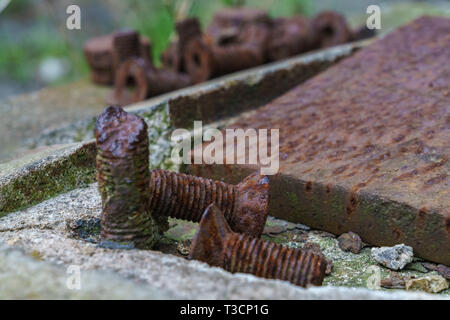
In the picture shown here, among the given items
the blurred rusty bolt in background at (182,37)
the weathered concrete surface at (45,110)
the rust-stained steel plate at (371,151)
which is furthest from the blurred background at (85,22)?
→ the rust-stained steel plate at (371,151)

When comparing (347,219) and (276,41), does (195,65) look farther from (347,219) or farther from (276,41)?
→ (347,219)

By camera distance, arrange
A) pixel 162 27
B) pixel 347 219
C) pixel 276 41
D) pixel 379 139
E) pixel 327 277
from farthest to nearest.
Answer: pixel 162 27 → pixel 276 41 → pixel 379 139 → pixel 347 219 → pixel 327 277

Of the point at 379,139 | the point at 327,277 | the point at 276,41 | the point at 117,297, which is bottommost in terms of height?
the point at 327,277

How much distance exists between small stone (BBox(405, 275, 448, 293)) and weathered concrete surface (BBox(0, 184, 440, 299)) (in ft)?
0.95

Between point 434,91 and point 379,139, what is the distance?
0.42 metres

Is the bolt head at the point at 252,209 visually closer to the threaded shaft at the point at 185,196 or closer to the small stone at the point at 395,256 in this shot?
the threaded shaft at the point at 185,196

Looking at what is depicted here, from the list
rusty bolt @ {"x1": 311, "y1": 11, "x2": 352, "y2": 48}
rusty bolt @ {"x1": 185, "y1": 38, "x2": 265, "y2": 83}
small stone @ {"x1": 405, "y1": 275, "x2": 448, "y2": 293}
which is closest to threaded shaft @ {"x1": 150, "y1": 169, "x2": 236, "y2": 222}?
small stone @ {"x1": 405, "y1": 275, "x2": 448, "y2": 293}

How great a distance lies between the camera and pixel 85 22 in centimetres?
899

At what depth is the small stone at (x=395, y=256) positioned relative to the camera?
1.52 metres

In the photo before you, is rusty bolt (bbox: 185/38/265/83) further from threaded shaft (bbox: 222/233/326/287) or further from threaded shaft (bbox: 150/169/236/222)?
threaded shaft (bbox: 222/233/326/287)

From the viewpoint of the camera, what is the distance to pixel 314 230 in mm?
1773

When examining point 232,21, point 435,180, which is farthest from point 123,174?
point 232,21

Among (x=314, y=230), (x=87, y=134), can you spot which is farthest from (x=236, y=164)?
(x=87, y=134)

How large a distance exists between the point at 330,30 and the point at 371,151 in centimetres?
194
